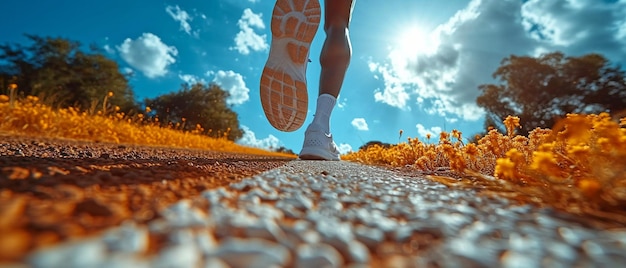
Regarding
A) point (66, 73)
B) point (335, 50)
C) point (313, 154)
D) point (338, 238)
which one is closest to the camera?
point (338, 238)

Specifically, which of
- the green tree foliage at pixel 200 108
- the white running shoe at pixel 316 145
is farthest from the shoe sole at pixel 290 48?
the green tree foliage at pixel 200 108

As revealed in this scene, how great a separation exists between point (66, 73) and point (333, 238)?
56.6 feet

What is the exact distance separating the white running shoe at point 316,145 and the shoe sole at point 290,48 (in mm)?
471

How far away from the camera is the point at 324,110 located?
129 inches

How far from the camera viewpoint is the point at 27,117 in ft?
12.8

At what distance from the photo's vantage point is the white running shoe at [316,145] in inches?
122

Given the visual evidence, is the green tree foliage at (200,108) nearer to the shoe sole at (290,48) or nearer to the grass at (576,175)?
the shoe sole at (290,48)

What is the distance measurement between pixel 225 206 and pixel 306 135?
2729 mm

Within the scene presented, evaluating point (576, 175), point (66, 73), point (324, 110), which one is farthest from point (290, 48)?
point (66, 73)

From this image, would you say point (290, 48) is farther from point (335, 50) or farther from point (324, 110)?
point (324, 110)

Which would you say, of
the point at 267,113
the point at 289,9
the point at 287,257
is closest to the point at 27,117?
the point at 267,113

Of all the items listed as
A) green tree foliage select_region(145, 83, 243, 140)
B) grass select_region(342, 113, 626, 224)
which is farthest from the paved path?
green tree foliage select_region(145, 83, 243, 140)

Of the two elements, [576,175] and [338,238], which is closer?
[338,238]

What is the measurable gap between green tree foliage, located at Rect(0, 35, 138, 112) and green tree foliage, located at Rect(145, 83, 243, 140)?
11.2ft
